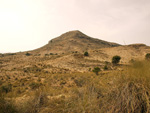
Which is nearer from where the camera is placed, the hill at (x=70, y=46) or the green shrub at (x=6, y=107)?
the green shrub at (x=6, y=107)

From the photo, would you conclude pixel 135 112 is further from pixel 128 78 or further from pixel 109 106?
pixel 128 78

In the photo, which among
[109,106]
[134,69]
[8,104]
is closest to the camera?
[109,106]

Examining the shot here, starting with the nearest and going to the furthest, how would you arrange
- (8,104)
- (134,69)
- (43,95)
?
(134,69), (8,104), (43,95)

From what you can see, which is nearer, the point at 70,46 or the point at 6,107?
the point at 6,107

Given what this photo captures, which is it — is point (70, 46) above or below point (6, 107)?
above

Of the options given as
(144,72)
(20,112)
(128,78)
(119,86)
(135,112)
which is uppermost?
(144,72)

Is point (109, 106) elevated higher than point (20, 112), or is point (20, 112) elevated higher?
point (109, 106)

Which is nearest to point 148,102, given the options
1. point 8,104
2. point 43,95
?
point 43,95

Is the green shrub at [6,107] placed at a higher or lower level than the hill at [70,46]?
lower

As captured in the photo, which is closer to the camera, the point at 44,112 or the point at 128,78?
→ the point at 128,78

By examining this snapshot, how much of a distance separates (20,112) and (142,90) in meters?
3.95

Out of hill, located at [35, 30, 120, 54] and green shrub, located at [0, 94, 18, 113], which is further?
hill, located at [35, 30, 120, 54]

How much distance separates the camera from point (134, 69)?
8.45 feet

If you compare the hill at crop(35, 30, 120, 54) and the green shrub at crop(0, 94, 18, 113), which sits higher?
the hill at crop(35, 30, 120, 54)
